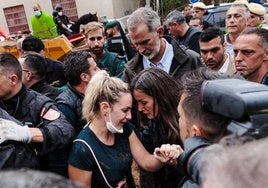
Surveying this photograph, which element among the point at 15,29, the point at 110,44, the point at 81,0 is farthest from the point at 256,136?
the point at 15,29

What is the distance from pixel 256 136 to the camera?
82cm

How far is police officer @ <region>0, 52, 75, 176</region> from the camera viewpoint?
2088 millimetres

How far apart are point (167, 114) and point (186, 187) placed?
1004mm

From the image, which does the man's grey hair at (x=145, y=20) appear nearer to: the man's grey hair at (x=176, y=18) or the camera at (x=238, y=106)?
the camera at (x=238, y=106)

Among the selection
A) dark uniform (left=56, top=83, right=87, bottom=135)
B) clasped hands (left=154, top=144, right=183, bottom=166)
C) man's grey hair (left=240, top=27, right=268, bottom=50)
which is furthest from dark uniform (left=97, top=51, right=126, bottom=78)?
clasped hands (left=154, top=144, right=183, bottom=166)

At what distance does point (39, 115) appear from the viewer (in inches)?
87.6

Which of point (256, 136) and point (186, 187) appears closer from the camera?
point (256, 136)

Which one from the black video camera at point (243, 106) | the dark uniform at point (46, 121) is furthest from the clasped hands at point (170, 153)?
the black video camera at point (243, 106)

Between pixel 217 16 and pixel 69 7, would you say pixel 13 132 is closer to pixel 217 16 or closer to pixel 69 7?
pixel 217 16

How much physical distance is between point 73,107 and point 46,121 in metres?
0.38

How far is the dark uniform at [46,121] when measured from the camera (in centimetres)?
211

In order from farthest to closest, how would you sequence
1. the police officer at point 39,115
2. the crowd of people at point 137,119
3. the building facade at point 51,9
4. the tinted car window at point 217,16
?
the building facade at point 51,9, the tinted car window at point 217,16, the police officer at point 39,115, the crowd of people at point 137,119

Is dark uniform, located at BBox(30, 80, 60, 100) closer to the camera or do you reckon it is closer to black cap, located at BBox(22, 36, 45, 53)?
black cap, located at BBox(22, 36, 45, 53)

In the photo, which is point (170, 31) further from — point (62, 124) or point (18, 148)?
point (18, 148)
